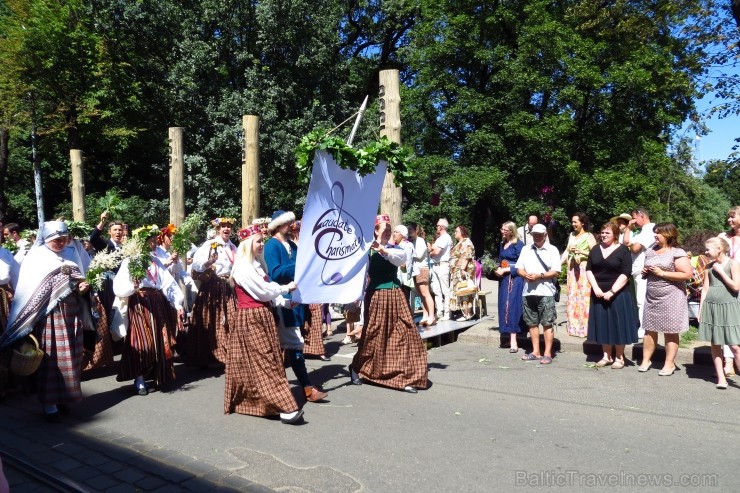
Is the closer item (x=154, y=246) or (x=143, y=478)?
(x=143, y=478)

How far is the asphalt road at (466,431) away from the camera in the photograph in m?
4.48

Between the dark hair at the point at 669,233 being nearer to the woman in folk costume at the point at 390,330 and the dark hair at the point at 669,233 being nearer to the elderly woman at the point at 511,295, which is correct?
the elderly woman at the point at 511,295

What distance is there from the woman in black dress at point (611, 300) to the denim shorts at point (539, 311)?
0.49 m

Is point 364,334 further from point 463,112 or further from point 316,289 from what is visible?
point 463,112

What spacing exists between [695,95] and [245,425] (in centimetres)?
2176

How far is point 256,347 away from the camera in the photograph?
229 inches

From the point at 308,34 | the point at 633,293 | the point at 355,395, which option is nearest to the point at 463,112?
the point at 308,34

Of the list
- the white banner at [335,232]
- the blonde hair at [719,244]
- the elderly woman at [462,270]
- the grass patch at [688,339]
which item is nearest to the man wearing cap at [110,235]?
the white banner at [335,232]

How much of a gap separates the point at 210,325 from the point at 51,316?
7.52ft

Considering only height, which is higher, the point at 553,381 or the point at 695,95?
the point at 695,95

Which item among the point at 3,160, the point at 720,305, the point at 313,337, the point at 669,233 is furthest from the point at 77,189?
the point at 3,160

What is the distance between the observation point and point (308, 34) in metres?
21.1

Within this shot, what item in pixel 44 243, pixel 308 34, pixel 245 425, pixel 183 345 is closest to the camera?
pixel 245 425

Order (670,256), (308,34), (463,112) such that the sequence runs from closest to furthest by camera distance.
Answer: (670,256), (308,34), (463,112)
